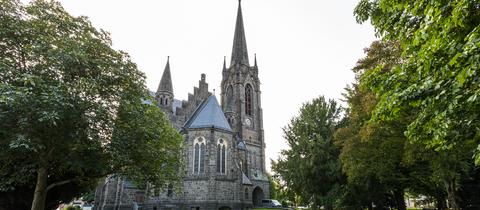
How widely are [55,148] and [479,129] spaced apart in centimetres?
1338

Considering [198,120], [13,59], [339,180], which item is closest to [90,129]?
[13,59]

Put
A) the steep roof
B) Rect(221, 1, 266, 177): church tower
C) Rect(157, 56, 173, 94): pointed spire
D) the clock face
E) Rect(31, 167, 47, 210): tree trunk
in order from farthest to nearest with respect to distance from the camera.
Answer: the clock face → Rect(221, 1, 266, 177): church tower → Rect(157, 56, 173, 94): pointed spire → the steep roof → Rect(31, 167, 47, 210): tree trunk

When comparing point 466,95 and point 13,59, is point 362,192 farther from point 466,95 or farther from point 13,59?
point 13,59

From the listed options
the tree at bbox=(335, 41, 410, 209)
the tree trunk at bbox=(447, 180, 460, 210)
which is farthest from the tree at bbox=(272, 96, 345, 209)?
the tree trunk at bbox=(447, 180, 460, 210)

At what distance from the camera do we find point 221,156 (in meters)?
28.3

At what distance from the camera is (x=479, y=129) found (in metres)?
5.86

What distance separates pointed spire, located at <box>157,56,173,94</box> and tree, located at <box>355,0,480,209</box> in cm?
3097

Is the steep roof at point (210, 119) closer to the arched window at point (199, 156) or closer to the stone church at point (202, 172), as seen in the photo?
the stone church at point (202, 172)

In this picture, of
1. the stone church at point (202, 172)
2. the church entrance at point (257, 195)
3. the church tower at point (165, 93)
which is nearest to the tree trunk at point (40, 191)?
the stone church at point (202, 172)

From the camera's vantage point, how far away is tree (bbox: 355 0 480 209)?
464 centimetres

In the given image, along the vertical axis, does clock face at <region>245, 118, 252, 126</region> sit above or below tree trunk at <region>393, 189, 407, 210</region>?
above

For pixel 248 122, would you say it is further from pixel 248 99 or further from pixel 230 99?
pixel 230 99

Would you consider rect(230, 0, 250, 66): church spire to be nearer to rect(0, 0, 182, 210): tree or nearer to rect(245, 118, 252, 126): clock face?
rect(245, 118, 252, 126): clock face

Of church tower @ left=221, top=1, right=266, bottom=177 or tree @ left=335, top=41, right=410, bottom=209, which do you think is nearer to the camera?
tree @ left=335, top=41, right=410, bottom=209
